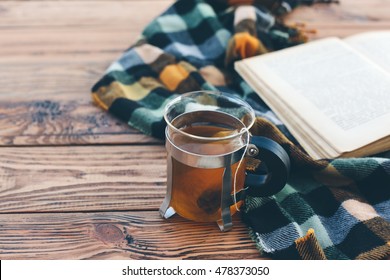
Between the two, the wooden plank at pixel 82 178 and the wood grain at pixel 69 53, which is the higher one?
the wooden plank at pixel 82 178

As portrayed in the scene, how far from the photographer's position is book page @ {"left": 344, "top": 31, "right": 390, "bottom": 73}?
32.5 inches

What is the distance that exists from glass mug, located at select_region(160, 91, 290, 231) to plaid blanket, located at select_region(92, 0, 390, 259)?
0.14ft

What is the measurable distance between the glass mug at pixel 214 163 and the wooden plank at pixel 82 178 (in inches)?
2.4

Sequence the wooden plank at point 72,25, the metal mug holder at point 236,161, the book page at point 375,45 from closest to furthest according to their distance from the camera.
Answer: the metal mug holder at point 236,161 → the book page at point 375,45 → the wooden plank at point 72,25

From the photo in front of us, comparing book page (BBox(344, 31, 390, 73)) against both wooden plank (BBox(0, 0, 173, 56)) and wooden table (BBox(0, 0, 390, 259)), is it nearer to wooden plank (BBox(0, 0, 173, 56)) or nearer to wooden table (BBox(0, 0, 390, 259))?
wooden table (BBox(0, 0, 390, 259))

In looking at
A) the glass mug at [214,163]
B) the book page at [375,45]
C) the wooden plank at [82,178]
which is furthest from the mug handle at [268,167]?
the book page at [375,45]

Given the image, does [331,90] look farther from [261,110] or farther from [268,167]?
[268,167]

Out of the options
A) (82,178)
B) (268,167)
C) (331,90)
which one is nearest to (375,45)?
(331,90)

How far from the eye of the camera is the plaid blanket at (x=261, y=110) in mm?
543

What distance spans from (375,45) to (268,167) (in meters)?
0.45

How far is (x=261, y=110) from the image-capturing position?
2.44ft

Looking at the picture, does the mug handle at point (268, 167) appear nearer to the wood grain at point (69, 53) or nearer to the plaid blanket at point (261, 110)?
the plaid blanket at point (261, 110)

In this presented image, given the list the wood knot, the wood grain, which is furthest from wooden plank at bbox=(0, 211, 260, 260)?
the wood grain

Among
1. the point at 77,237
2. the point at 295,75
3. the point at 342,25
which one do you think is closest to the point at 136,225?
the point at 77,237
